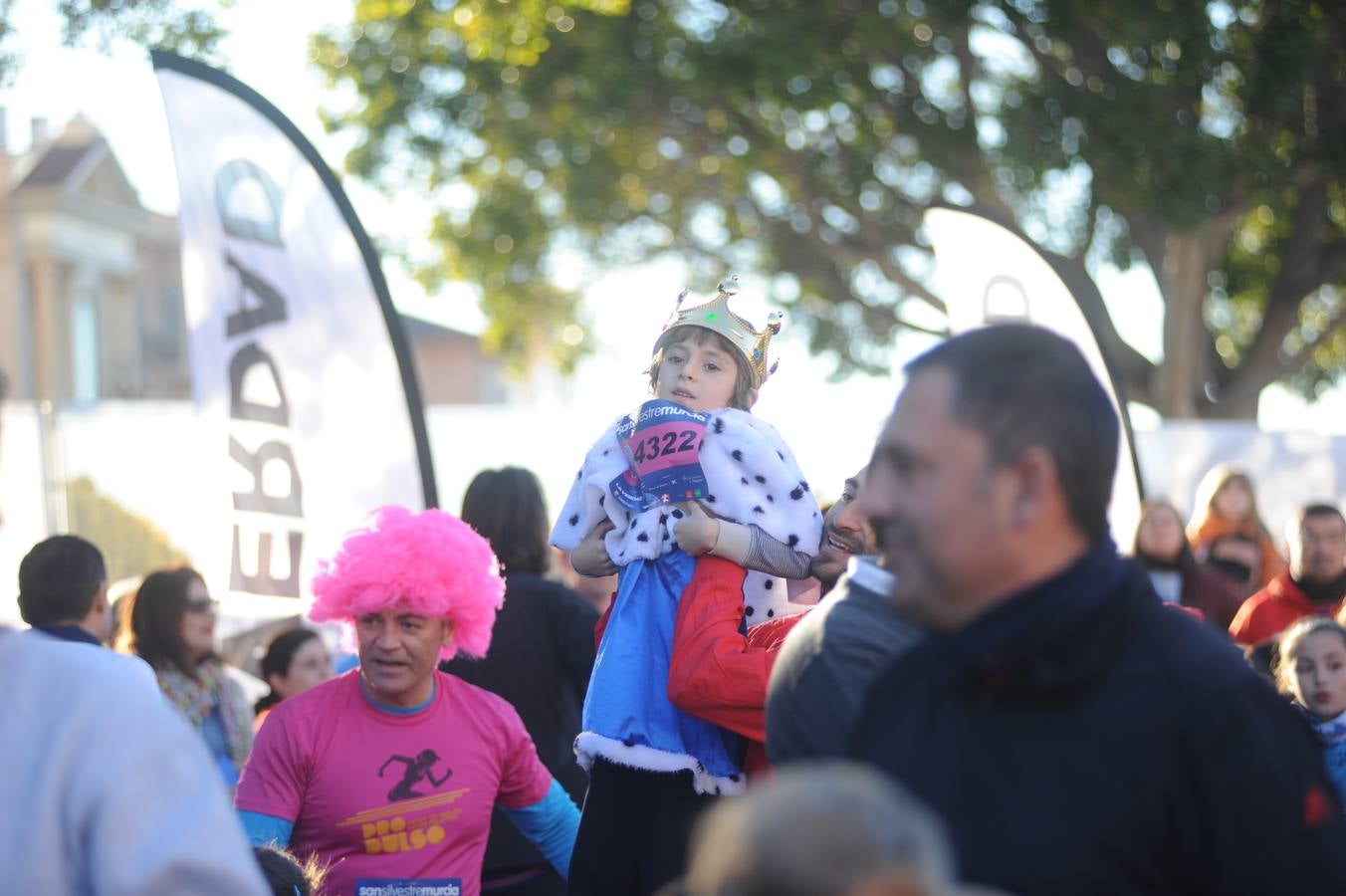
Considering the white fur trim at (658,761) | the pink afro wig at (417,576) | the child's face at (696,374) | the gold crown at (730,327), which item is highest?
the gold crown at (730,327)

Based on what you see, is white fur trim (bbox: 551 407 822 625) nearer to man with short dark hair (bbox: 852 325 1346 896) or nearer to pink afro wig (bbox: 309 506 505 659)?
pink afro wig (bbox: 309 506 505 659)

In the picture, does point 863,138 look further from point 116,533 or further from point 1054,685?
point 1054,685

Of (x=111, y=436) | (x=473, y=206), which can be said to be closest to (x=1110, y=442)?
(x=111, y=436)

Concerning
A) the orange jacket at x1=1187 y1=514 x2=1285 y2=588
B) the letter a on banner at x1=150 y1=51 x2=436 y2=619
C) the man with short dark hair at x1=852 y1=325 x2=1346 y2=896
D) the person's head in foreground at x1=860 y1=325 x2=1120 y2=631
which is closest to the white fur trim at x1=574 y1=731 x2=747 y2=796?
the man with short dark hair at x1=852 y1=325 x2=1346 y2=896

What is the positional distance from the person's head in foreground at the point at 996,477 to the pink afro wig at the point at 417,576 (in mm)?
2506

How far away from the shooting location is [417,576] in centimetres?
432

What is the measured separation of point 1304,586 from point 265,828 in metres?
5.28

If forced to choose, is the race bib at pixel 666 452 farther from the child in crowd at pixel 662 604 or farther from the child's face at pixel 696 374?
the child's face at pixel 696 374

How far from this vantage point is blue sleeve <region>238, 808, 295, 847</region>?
3.87 metres

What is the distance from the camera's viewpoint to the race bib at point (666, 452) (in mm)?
3688

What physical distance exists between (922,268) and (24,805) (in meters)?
18.5

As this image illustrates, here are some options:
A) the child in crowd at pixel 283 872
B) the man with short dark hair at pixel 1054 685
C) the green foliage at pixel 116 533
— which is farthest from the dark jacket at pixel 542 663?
the green foliage at pixel 116 533

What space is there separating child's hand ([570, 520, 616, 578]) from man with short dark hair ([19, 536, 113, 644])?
1917mm

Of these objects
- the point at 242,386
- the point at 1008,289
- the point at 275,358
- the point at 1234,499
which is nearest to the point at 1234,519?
the point at 1234,499
